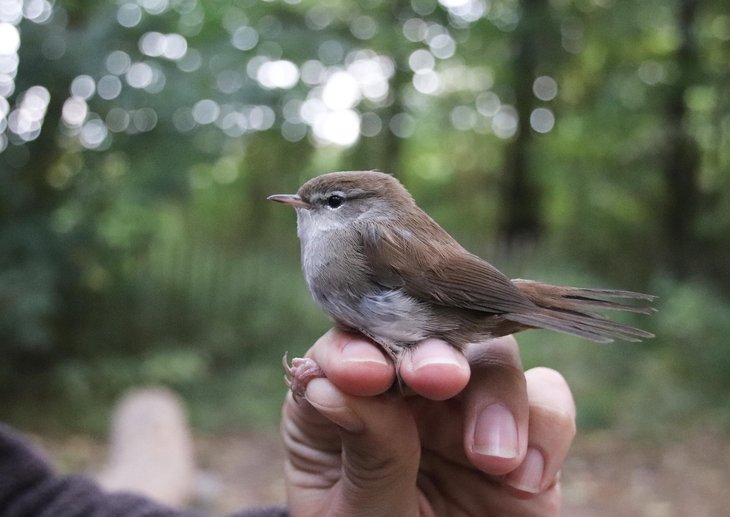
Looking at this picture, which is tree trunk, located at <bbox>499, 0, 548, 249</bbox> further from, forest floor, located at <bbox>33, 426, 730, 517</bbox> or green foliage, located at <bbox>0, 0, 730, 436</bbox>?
forest floor, located at <bbox>33, 426, 730, 517</bbox>

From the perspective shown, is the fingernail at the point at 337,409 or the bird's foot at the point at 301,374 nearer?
the fingernail at the point at 337,409

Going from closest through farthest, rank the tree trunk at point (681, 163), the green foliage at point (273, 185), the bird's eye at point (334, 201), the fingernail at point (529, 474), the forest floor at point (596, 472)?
the fingernail at point (529, 474), the bird's eye at point (334, 201), the forest floor at point (596, 472), the green foliage at point (273, 185), the tree trunk at point (681, 163)

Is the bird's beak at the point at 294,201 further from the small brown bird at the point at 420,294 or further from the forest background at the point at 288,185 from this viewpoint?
the forest background at the point at 288,185

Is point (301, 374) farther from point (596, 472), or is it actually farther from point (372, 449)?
point (596, 472)

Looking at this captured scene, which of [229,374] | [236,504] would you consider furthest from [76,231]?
[236,504]

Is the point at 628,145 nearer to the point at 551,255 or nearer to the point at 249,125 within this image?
the point at 551,255

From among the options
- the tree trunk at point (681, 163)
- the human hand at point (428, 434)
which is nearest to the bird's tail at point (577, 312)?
the human hand at point (428, 434)

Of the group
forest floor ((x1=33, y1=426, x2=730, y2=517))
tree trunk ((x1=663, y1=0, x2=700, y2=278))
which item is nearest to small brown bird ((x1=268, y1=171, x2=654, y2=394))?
forest floor ((x1=33, y1=426, x2=730, y2=517))
